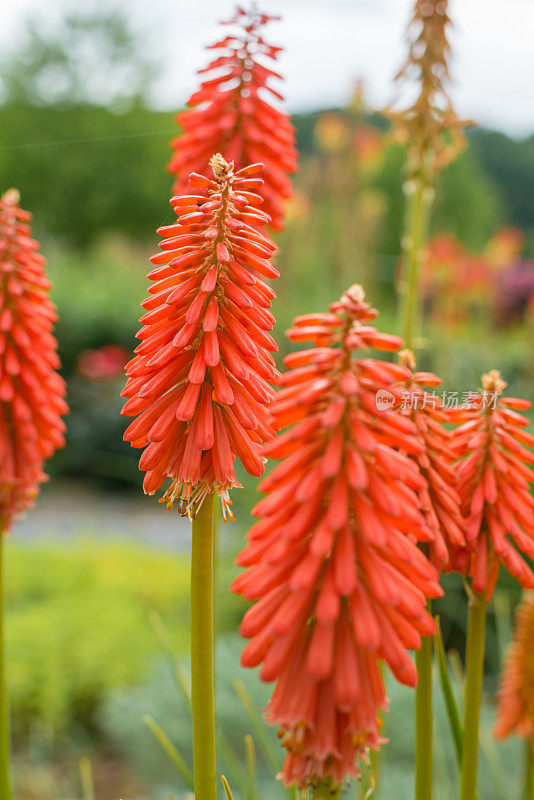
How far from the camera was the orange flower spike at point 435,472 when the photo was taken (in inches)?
45.4

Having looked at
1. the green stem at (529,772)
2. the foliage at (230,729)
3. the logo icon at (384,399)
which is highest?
the logo icon at (384,399)

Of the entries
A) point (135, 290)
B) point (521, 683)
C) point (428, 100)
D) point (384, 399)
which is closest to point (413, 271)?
point (428, 100)

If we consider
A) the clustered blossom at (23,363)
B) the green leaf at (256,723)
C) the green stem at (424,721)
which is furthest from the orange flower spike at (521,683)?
the clustered blossom at (23,363)

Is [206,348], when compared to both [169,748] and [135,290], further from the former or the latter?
[135,290]

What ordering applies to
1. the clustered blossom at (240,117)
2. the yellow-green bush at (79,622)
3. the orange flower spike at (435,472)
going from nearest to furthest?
the orange flower spike at (435,472)
the clustered blossom at (240,117)
the yellow-green bush at (79,622)

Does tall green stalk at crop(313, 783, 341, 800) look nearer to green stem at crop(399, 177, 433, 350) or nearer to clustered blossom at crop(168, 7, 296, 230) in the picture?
clustered blossom at crop(168, 7, 296, 230)

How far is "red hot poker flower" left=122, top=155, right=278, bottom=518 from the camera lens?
1.12 m

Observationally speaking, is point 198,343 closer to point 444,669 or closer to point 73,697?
point 444,669

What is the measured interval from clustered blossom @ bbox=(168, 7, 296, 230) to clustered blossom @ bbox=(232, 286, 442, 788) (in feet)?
3.21

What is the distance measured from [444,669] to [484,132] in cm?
889

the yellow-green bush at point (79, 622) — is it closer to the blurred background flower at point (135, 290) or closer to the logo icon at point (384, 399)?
the blurred background flower at point (135, 290)

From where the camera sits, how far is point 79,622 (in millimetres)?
6125

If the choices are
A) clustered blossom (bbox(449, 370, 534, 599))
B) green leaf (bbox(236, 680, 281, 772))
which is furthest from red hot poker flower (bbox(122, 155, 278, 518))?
green leaf (bbox(236, 680, 281, 772))

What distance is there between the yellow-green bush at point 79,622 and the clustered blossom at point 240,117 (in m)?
4.32
